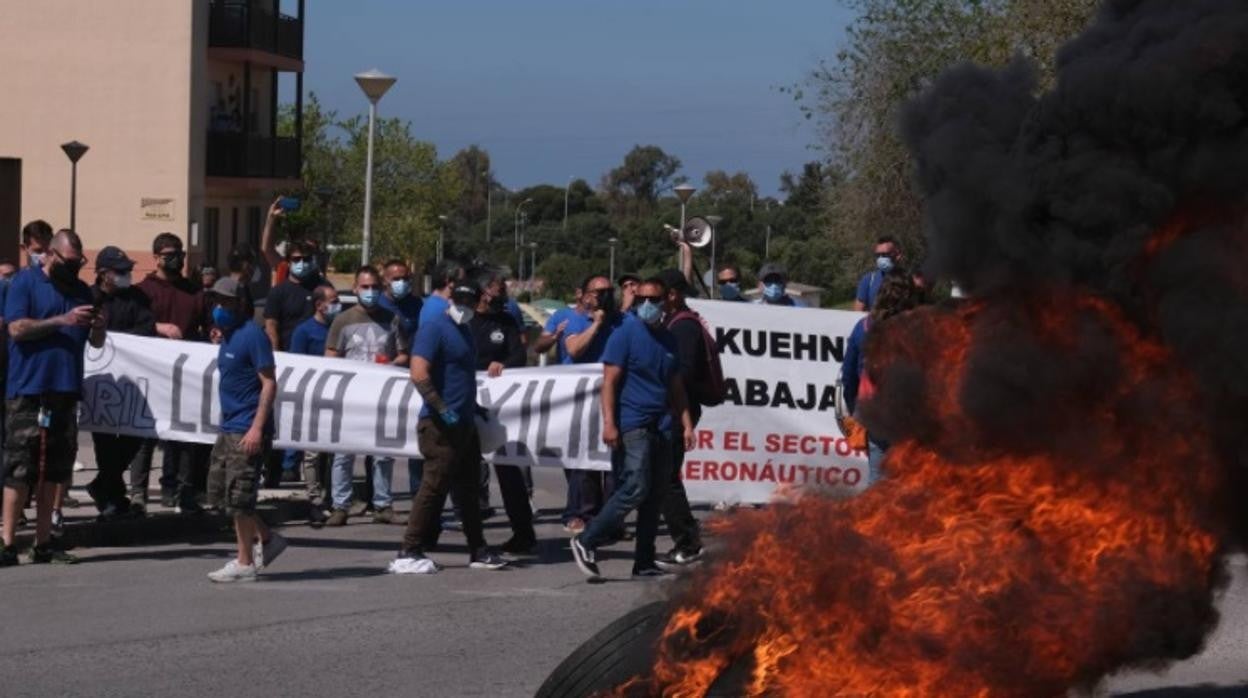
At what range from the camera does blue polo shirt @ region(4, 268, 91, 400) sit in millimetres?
10992

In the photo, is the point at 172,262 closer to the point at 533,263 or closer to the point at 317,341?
the point at 317,341

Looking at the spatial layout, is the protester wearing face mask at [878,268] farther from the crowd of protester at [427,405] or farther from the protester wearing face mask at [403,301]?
the protester wearing face mask at [403,301]

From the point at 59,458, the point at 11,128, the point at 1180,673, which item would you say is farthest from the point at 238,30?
the point at 1180,673

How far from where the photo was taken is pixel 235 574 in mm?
10844

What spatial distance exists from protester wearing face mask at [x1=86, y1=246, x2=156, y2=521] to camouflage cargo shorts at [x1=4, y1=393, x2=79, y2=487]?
45.2 inches

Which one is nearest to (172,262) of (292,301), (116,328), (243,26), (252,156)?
(116,328)

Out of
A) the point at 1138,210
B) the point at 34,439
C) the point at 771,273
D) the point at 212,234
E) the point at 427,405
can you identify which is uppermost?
the point at 212,234

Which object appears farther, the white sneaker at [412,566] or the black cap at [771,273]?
the black cap at [771,273]

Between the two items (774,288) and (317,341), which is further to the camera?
(774,288)

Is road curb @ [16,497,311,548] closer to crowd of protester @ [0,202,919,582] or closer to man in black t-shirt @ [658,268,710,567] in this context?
crowd of protester @ [0,202,919,582]

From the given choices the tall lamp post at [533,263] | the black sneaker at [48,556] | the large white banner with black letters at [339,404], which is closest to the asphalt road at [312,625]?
the black sneaker at [48,556]

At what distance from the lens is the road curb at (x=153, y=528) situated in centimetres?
1193

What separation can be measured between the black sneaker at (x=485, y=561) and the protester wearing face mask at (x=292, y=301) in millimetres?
3416

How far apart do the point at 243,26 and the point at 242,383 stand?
35.4 metres
